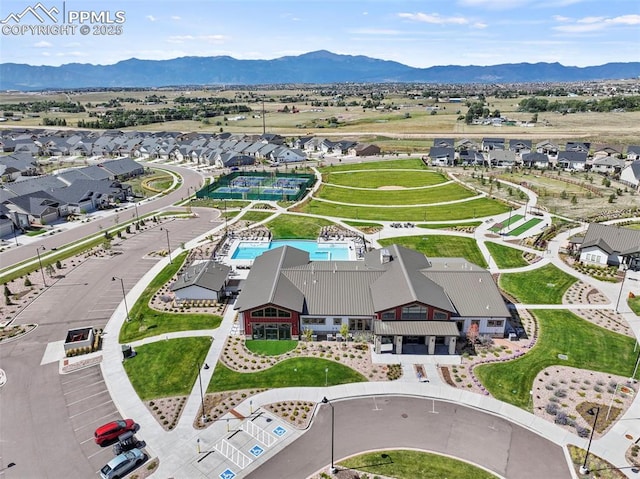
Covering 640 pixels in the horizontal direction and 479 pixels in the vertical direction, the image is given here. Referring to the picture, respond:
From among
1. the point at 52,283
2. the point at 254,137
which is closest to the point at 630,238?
the point at 52,283

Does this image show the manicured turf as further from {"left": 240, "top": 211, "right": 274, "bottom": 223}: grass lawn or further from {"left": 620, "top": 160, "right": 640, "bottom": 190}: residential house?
{"left": 240, "top": 211, "right": 274, "bottom": 223}: grass lawn

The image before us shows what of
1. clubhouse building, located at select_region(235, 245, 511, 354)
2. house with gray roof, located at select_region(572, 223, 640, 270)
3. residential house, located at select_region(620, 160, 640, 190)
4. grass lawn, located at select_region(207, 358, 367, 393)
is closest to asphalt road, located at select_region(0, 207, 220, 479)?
grass lawn, located at select_region(207, 358, 367, 393)

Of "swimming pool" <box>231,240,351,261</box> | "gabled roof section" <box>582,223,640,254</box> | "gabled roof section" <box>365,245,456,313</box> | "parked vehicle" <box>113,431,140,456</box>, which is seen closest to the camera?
"parked vehicle" <box>113,431,140,456</box>

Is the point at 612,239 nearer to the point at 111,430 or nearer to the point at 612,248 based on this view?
the point at 612,248

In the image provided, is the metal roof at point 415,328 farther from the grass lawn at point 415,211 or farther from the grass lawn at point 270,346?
the grass lawn at point 415,211

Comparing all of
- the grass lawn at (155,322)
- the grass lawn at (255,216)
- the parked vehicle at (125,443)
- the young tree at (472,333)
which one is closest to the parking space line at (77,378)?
the grass lawn at (155,322)

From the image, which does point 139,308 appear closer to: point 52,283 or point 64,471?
point 52,283
